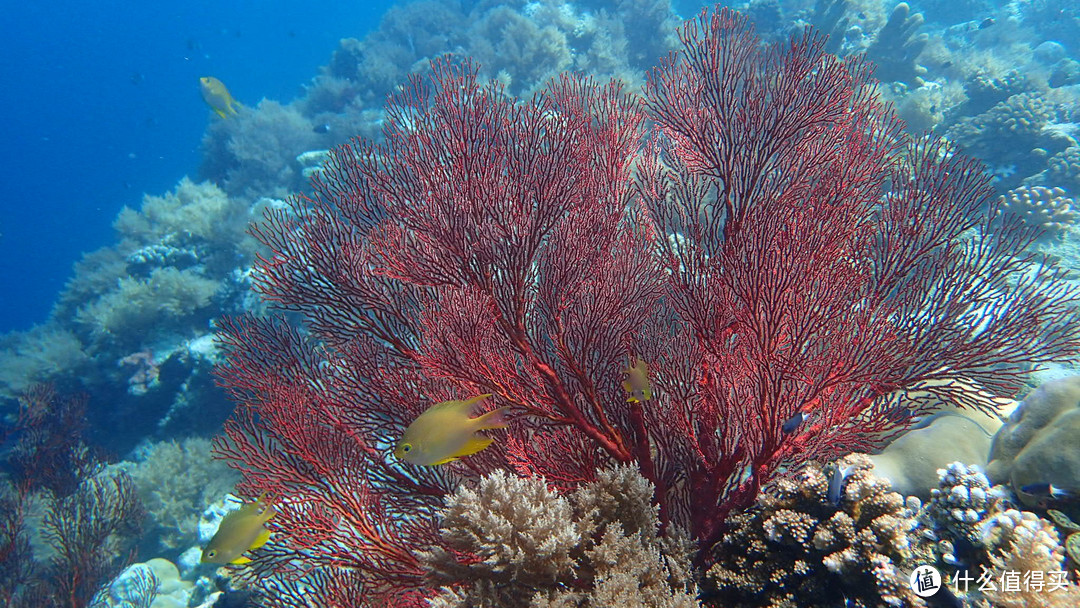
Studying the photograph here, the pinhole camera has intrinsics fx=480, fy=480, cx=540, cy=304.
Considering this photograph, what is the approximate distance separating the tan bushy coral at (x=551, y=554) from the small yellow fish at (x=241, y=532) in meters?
1.18

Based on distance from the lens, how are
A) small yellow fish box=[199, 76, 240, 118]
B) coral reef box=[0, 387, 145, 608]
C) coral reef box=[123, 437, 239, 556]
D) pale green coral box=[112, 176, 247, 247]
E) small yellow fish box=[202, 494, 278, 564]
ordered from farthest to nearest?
pale green coral box=[112, 176, 247, 247]
small yellow fish box=[199, 76, 240, 118]
coral reef box=[123, 437, 239, 556]
coral reef box=[0, 387, 145, 608]
small yellow fish box=[202, 494, 278, 564]

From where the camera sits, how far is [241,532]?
2826mm

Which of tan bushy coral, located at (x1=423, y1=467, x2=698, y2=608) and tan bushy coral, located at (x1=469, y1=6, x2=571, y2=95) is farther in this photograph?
tan bushy coral, located at (x1=469, y1=6, x2=571, y2=95)

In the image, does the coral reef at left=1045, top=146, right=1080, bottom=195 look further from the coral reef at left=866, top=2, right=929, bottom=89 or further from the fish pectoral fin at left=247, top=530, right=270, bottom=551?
the fish pectoral fin at left=247, top=530, right=270, bottom=551

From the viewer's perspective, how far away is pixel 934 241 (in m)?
3.00

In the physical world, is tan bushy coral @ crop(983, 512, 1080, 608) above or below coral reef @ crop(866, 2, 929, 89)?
below

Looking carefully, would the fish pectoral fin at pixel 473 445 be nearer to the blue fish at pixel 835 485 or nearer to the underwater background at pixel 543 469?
the underwater background at pixel 543 469

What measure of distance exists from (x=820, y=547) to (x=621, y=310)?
5.20 ft

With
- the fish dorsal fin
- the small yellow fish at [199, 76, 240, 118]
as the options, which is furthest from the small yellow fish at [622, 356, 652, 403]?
the small yellow fish at [199, 76, 240, 118]

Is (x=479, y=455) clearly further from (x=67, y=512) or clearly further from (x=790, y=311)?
(x=67, y=512)

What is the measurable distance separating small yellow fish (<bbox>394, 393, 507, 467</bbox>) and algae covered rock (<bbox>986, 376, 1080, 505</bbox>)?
8.82 ft

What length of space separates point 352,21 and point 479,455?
99.0m

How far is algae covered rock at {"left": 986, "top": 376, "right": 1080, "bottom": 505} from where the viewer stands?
2.36 m

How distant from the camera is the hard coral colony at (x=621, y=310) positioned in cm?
252
